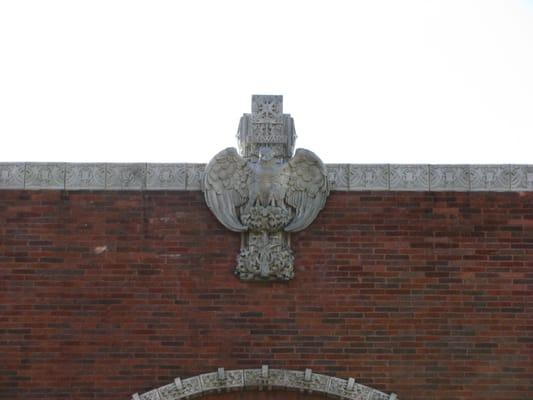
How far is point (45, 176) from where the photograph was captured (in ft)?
44.3

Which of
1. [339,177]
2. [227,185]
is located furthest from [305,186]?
[227,185]

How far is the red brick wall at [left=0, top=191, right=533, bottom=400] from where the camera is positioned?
42.9ft

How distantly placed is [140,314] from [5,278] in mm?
1522

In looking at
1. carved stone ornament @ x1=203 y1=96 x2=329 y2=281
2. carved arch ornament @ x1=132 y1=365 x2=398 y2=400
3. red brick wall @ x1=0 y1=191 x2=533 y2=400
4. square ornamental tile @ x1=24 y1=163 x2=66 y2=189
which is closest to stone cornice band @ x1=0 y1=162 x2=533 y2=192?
square ornamental tile @ x1=24 y1=163 x2=66 y2=189

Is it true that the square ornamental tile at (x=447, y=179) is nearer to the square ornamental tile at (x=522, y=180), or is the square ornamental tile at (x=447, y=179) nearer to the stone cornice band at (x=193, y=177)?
the stone cornice band at (x=193, y=177)

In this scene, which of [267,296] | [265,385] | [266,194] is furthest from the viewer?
[266,194]

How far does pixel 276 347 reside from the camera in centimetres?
1311

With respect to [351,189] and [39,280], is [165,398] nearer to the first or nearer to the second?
[39,280]

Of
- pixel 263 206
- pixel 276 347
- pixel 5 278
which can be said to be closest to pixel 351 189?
pixel 263 206

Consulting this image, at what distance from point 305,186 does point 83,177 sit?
8.04 ft

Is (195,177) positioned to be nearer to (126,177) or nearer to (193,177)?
(193,177)

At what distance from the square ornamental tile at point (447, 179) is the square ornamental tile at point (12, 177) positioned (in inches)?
178

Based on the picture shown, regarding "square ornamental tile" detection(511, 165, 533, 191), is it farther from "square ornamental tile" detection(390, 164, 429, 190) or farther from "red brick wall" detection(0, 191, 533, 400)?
"square ornamental tile" detection(390, 164, 429, 190)

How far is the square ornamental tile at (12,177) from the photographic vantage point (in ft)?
44.3
